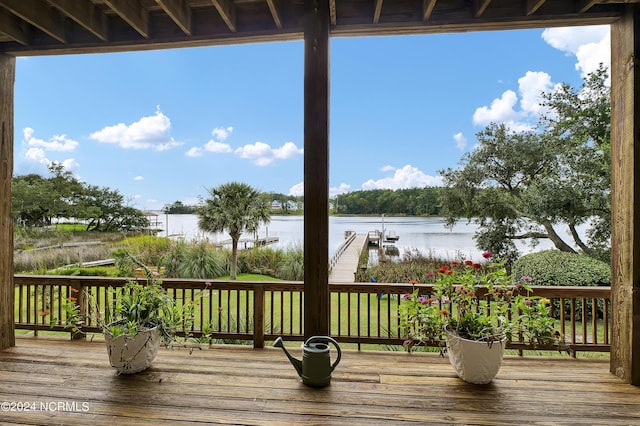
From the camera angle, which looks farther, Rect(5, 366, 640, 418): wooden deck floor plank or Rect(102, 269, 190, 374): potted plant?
Rect(102, 269, 190, 374): potted plant

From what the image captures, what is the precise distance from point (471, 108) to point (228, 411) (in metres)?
4.16

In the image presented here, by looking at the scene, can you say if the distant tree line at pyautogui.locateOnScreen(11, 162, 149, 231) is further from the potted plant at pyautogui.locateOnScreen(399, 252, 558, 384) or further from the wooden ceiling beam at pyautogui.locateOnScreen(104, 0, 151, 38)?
the potted plant at pyautogui.locateOnScreen(399, 252, 558, 384)

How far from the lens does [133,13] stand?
2277 mm

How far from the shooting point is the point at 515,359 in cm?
254

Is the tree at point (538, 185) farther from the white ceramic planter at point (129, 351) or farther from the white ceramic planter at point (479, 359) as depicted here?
the white ceramic planter at point (129, 351)

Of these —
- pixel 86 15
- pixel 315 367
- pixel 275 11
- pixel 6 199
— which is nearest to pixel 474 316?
pixel 315 367

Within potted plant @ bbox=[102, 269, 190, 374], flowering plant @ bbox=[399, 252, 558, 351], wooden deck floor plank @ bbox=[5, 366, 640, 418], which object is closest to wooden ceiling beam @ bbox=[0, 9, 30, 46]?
potted plant @ bbox=[102, 269, 190, 374]

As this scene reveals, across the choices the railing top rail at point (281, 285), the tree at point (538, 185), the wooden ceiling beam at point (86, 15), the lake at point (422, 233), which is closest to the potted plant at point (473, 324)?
the railing top rail at point (281, 285)

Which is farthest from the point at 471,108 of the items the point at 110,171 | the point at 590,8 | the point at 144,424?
the point at 110,171

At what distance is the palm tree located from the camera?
410 centimetres

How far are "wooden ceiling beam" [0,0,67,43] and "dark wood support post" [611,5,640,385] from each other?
4475mm

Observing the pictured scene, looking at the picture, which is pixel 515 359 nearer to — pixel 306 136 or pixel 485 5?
pixel 306 136

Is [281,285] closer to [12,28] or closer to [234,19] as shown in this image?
[234,19]

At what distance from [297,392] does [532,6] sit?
3.25 metres
